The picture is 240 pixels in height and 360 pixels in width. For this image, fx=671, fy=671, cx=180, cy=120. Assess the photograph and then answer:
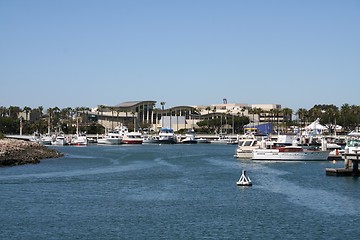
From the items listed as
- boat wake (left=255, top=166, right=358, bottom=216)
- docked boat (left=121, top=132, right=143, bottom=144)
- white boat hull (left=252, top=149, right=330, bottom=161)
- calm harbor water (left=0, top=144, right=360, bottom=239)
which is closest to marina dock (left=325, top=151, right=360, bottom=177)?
calm harbor water (left=0, top=144, right=360, bottom=239)

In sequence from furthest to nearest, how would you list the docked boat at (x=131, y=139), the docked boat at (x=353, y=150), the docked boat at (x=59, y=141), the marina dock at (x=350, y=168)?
the docked boat at (x=131, y=139), the docked boat at (x=59, y=141), the marina dock at (x=350, y=168), the docked boat at (x=353, y=150)

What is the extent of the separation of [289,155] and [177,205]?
45.1m

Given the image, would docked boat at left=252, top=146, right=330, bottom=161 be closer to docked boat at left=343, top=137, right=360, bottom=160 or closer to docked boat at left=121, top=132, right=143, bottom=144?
docked boat at left=343, top=137, right=360, bottom=160

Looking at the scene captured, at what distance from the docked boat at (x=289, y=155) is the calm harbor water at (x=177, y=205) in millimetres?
13637

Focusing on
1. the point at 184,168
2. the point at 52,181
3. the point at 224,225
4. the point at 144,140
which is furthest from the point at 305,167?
the point at 144,140

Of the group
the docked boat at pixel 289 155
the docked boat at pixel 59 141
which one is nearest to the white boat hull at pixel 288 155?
the docked boat at pixel 289 155

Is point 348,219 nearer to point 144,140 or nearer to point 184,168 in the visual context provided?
point 184,168

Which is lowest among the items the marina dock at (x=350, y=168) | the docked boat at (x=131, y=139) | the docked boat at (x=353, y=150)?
the marina dock at (x=350, y=168)

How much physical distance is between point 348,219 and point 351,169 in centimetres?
2624

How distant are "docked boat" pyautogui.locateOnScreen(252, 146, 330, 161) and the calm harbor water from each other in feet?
44.7

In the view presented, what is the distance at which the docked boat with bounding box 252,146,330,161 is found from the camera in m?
90.8

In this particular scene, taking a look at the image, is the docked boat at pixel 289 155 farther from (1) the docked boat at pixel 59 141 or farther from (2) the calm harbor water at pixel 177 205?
(1) the docked boat at pixel 59 141

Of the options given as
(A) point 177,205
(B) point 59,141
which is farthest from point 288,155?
(B) point 59,141

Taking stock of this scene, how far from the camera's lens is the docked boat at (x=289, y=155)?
9075 centimetres
